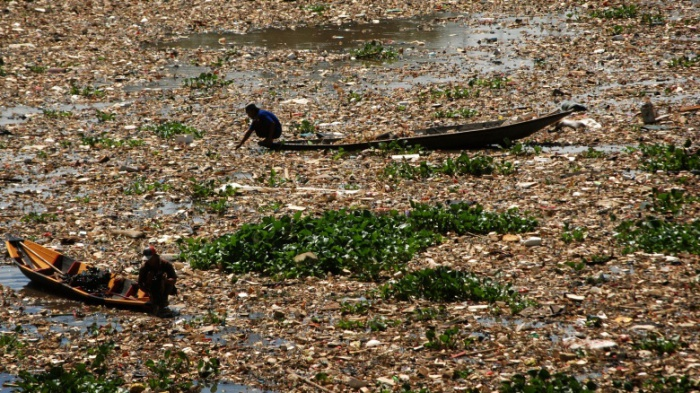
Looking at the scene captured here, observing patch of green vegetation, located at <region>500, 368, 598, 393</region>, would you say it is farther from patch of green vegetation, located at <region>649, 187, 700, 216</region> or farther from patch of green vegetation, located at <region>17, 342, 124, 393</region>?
patch of green vegetation, located at <region>649, 187, 700, 216</region>

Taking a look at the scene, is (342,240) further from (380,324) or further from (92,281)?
(92,281)

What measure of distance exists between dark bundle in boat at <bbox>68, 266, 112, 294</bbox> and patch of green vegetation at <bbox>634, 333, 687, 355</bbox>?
575 centimetres

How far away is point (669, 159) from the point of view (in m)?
12.9

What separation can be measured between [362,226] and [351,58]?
466 inches

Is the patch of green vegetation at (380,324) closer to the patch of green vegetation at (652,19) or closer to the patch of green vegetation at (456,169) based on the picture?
the patch of green vegetation at (456,169)

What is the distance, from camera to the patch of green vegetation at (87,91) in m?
19.9

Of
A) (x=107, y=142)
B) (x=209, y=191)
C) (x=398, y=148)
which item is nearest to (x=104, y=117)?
(x=107, y=142)

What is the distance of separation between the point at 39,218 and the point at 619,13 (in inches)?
623

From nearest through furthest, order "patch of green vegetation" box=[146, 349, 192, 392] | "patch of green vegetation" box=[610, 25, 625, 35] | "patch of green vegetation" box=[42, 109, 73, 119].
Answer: "patch of green vegetation" box=[146, 349, 192, 392], "patch of green vegetation" box=[42, 109, 73, 119], "patch of green vegetation" box=[610, 25, 625, 35]

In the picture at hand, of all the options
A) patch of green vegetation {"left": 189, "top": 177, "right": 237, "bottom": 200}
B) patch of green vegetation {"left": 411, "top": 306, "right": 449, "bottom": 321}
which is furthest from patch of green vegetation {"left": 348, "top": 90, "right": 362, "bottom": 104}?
patch of green vegetation {"left": 411, "top": 306, "right": 449, "bottom": 321}

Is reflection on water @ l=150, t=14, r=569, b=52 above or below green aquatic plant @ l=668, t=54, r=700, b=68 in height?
below

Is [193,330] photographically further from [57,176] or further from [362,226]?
[57,176]

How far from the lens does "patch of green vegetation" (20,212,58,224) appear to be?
13.1m

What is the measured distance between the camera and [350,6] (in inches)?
1098
